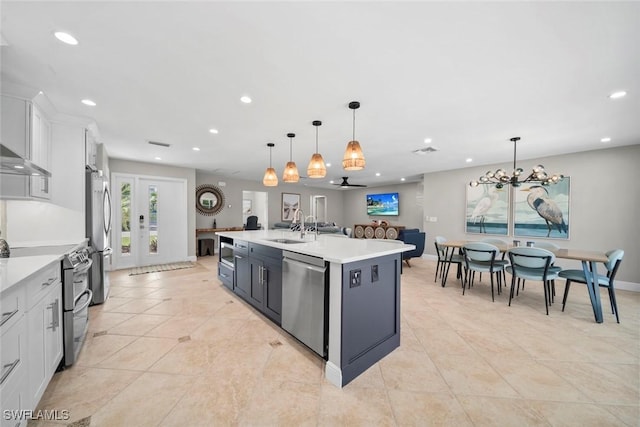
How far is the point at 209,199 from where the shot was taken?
24.3 feet

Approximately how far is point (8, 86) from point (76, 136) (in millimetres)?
868

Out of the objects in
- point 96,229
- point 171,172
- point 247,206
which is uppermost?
point 171,172

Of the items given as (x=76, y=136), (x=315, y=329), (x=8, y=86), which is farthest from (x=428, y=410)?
(x=76, y=136)

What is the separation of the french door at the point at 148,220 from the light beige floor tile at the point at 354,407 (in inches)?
225

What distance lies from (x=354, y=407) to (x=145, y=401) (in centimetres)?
139

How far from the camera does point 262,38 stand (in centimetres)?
161

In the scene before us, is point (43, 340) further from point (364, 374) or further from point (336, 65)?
Result: point (336, 65)

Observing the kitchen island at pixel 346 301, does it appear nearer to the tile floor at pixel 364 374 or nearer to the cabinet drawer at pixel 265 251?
the cabinet drawer at pixel 265 251

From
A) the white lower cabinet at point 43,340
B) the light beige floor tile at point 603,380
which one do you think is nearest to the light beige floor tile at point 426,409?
the light beige floor tile at point 603,380

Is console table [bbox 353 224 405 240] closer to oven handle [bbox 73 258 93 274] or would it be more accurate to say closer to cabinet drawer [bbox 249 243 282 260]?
cabinet drawer [bbox 249 243 282 260]

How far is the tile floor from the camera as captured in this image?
1.50m

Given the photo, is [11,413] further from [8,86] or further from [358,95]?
[358,95]

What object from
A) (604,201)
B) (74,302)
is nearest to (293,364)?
(74,302)

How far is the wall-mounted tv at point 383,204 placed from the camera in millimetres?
9094
